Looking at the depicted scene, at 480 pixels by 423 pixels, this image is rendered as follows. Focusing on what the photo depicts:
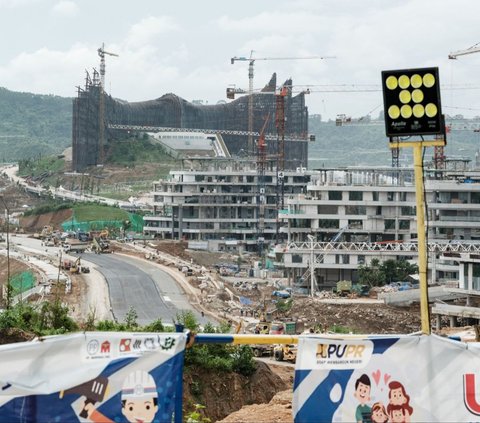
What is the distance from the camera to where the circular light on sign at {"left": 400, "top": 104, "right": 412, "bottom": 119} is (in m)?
9.27

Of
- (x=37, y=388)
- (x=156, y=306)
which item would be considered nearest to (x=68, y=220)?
(x=156, y=306)

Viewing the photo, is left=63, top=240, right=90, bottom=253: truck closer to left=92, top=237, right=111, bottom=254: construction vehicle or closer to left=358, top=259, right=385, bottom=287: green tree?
left=92, top=237, right=111, bottom=254: construction vehicle

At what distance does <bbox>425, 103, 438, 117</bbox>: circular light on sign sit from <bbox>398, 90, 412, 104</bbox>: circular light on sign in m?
0.17

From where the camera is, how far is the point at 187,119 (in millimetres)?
147875

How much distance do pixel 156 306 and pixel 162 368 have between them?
45020mm

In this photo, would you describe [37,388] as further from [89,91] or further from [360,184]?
[89,91]

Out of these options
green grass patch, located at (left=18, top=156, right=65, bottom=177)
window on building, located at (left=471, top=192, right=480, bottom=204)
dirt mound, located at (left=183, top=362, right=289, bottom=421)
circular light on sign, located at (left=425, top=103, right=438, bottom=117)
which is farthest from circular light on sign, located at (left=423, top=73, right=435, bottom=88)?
green grass patch, located at (left=18, top=156, right=65, bottom=177)

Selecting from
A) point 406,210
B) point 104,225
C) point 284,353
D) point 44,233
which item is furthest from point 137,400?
point 104,225

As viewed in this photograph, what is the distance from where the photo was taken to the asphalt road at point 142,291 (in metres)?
51.1

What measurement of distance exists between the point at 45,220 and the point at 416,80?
97.1 metres

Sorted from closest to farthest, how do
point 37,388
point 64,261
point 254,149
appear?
point 37,388
point 64,261
point 254,149

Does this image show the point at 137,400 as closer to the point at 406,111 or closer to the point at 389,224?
the point at 406,111

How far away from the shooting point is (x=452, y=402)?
30.2 feet

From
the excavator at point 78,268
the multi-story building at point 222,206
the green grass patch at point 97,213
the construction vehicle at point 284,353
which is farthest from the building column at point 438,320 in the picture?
the green grass patch at point 97,213
